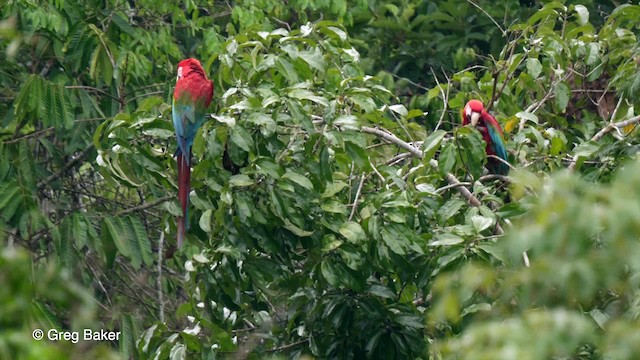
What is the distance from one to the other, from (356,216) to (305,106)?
18.4 inches

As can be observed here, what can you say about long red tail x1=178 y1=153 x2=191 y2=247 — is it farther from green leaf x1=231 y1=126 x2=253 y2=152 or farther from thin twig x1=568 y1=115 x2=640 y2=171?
thin twig x1=568 y1=115 x2=640 y2=171

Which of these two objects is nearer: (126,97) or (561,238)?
(561,238)

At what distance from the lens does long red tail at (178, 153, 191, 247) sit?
13.7ft

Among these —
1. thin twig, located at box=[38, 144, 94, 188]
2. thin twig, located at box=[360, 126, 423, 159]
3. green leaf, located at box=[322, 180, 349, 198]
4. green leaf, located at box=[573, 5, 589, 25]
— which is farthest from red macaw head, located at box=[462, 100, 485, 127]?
thin twig, located at box=[38, 144, 94, 188]

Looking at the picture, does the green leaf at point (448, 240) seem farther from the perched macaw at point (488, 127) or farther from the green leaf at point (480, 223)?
the perched macaw at point (488, 127)

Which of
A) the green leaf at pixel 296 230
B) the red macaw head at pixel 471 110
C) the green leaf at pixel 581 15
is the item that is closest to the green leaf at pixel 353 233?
the green leaf at pixel 296 230

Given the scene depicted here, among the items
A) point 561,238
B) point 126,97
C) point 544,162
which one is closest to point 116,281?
point 126,97

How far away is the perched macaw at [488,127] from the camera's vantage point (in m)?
4.92

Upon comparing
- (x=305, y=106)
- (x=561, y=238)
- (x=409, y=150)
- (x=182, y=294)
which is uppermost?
(x=561, y=238)

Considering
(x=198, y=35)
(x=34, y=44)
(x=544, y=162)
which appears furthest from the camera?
(x=198, y=35)

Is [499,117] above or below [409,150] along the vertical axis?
below

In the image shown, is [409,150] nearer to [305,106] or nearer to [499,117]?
[305,106]

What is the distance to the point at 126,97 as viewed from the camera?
20.1 feet

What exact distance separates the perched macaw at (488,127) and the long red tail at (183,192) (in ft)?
4.50
